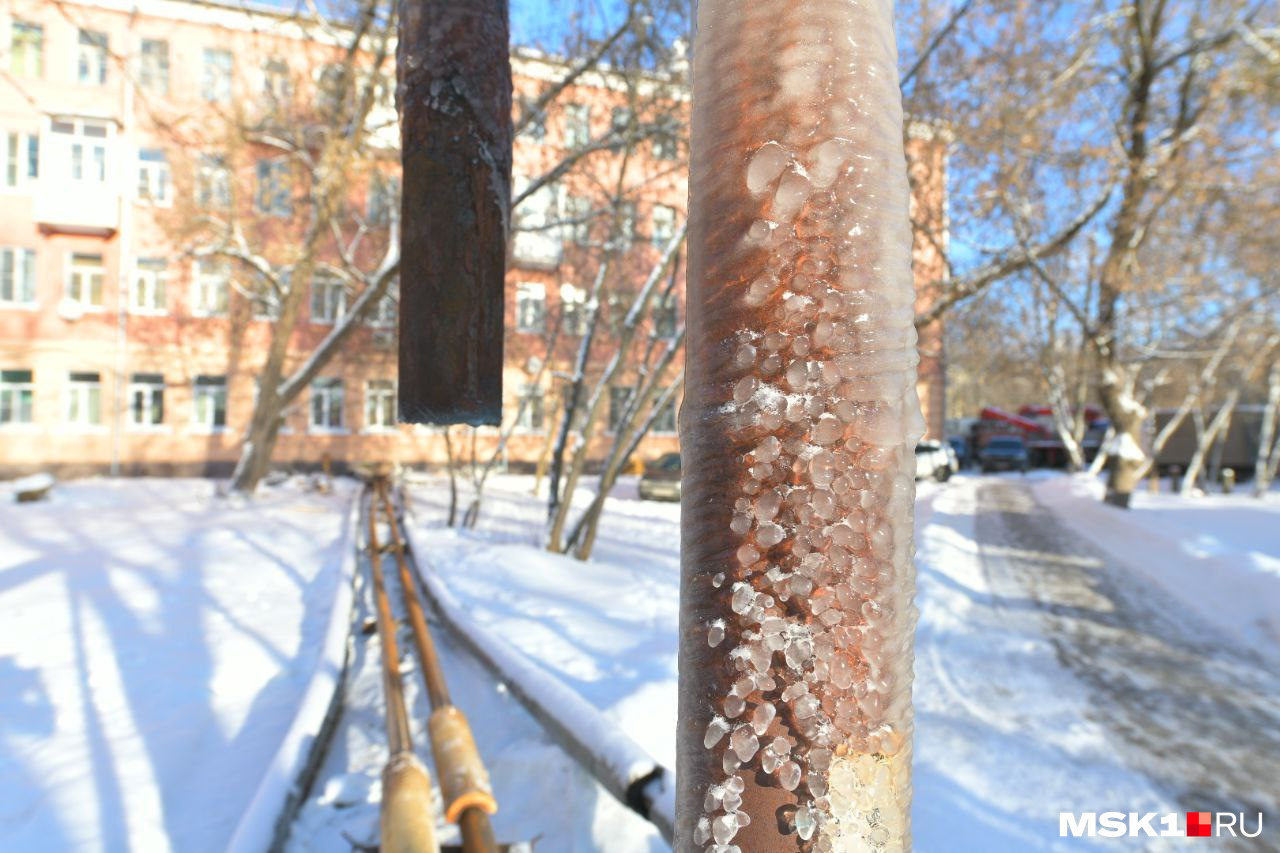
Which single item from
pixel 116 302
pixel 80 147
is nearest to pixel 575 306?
pixel 116 302

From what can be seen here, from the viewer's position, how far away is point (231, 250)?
44.2ft

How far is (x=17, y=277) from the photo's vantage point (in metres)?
21.6

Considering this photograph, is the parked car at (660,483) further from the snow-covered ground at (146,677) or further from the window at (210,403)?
the window at (210,403)

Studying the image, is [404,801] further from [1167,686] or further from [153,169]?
[153,169]

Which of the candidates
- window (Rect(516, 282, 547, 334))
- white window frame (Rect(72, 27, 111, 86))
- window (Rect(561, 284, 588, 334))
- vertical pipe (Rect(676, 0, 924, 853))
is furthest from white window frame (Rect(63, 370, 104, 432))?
vertical pipe (Rect(676, 0, 924, 853))

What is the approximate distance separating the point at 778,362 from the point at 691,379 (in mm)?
95

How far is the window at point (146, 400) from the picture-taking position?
22.5m

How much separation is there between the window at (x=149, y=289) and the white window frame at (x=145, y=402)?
6.81ft

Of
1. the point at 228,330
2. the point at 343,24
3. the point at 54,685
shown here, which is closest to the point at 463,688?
the point at 54,685

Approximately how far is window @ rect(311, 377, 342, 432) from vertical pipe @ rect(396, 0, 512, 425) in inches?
989

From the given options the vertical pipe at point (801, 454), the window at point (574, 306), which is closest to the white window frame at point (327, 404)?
the window at point (574, 306)

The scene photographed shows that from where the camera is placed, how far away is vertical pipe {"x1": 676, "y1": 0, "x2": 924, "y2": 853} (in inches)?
22.4

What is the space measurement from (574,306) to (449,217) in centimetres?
1082

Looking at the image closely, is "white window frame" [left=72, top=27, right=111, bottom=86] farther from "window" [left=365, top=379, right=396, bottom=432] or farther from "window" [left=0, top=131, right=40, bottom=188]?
"window" [left=365, top=379, right=396, bottom=432]
